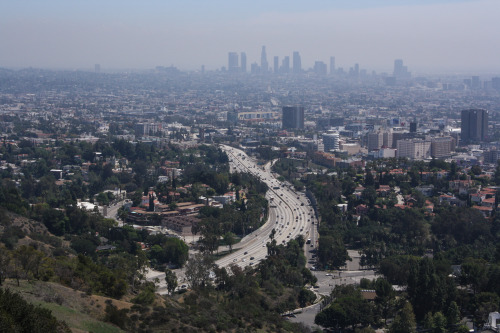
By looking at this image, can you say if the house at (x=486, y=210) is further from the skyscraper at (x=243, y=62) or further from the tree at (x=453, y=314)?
the skyscraper at (x=243, y=62)

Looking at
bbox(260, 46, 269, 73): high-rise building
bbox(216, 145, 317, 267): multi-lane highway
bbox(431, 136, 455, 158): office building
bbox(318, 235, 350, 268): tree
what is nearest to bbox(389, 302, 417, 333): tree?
bbox(318, 235, 350, 268): tree

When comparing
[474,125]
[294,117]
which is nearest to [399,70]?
[294,117]

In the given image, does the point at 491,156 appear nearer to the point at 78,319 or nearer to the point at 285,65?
the point at 78,319

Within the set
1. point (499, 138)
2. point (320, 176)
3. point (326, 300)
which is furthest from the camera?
point (499, 138)

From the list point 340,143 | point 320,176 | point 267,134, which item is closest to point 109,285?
point 320,176

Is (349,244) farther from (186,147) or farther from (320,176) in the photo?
(186,147)

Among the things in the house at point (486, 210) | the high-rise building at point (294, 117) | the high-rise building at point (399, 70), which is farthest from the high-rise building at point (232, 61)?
the house at point (486, 210)
